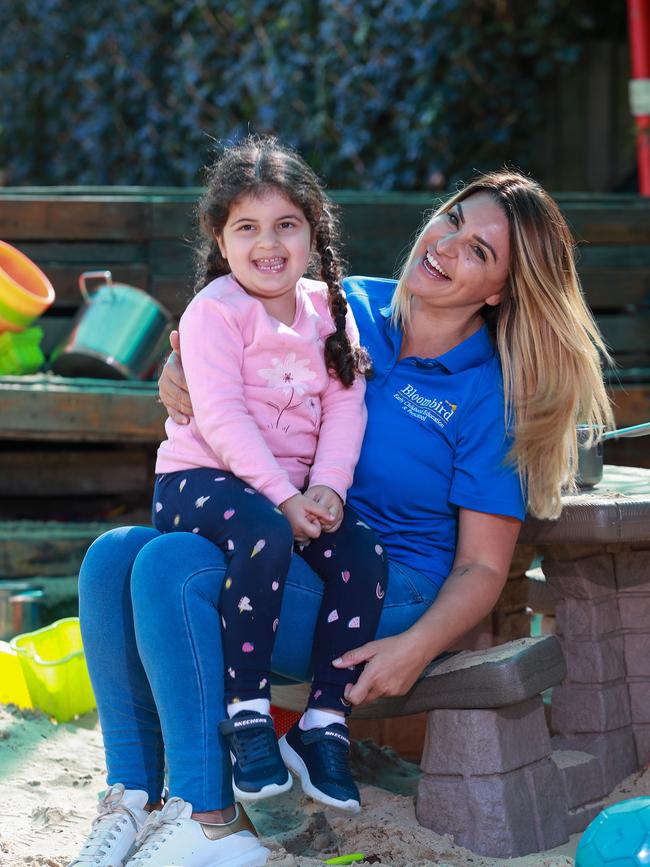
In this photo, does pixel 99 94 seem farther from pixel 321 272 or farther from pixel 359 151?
pixel 321 272

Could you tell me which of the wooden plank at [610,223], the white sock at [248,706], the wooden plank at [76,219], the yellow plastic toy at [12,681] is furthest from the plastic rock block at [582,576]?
the wooden plank at [76,219]

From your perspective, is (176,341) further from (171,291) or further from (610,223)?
(610,223)

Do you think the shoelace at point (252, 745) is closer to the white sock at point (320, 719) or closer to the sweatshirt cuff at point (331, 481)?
the white sock at point (320, 719)

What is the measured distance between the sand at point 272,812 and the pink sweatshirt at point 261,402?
66cm

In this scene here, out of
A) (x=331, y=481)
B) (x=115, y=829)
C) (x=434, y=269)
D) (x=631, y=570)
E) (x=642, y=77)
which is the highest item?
(x=642, y=77)

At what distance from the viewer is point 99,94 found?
807 cm

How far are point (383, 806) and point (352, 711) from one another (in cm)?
22

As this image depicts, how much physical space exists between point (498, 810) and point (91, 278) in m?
2.98

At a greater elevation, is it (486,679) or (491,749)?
(486,679)

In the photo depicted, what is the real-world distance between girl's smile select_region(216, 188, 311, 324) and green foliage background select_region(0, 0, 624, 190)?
182 inches

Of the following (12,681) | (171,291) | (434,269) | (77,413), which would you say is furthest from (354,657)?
(171,291)

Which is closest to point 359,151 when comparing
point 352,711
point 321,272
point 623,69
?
point 623,69

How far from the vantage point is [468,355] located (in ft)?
8.24

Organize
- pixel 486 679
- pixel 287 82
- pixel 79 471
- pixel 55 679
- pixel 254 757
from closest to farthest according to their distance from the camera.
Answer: pixel 254 757 < pixel 486 679 < pixel 55 679 < pixel 79 471 < pixel 287 82
